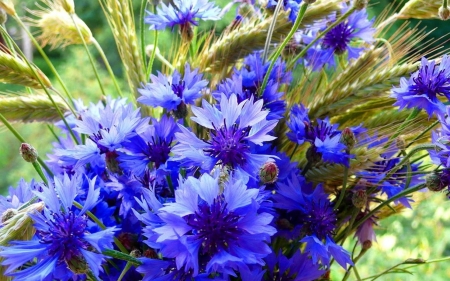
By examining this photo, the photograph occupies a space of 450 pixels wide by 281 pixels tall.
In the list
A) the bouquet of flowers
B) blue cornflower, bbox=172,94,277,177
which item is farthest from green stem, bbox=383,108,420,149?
blue cornflower, bbox=172,94,277,177

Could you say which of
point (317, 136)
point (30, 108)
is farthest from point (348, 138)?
point (30, 108)

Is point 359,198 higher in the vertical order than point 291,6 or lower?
lower

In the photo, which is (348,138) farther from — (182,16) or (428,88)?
(182,16)

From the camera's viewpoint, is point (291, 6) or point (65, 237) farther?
point (291, 6)

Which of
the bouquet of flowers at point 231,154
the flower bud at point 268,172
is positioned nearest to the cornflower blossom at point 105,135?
the bouquet of flowers at point 231,154

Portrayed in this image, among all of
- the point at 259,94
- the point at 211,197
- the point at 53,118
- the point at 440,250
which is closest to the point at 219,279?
the point at 211,197

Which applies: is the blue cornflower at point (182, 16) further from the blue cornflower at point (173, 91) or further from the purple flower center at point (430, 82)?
Result: the purple flower center at point (430, 82)

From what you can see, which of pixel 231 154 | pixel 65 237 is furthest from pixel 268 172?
pixel 65 237
